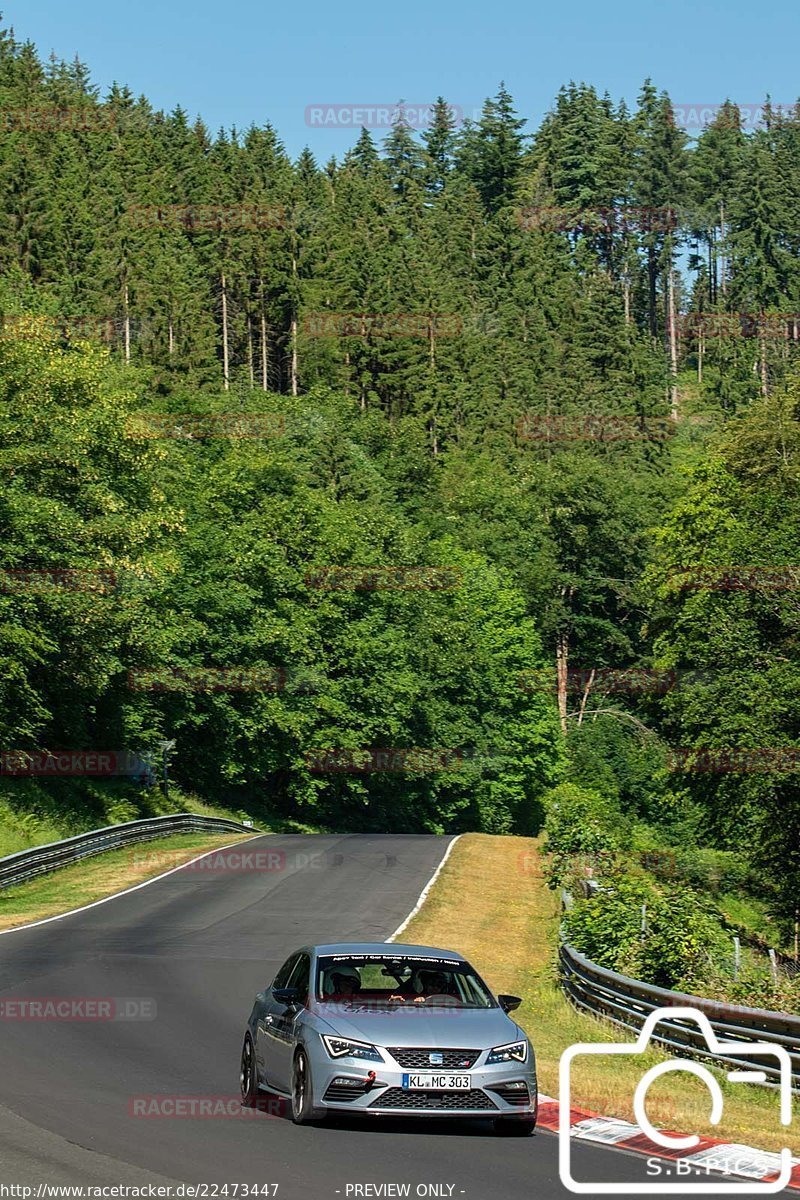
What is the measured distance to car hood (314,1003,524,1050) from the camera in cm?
1187

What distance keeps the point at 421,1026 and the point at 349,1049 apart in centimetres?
68

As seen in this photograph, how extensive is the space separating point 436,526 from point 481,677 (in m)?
21.3

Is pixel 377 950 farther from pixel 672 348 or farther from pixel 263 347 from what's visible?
pixel 672 348

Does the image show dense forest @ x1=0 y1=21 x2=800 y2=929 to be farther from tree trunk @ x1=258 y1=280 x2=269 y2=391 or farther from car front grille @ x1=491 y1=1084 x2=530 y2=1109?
car front grille @ x1=491 y1=1084 x2=530 y2=1109

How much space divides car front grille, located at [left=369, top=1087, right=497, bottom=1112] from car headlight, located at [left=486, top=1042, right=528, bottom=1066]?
1.07 feet

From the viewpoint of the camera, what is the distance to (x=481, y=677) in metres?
84.9

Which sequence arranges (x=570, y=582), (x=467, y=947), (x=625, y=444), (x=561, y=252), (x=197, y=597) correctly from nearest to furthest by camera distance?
(x=467, y=947) < (x=197, y=597) < (x=570, y=582) < (x=625, y=444) < (x=561, y=252)

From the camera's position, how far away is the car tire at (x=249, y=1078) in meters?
13.3

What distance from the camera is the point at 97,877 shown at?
4238cm

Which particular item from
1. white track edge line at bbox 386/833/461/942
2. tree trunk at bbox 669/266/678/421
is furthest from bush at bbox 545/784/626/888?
tree trunk at bbox 669/266/678/421

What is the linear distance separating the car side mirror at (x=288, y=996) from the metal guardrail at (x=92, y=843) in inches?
1091

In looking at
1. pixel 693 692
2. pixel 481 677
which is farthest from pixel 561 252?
pixel 693 692

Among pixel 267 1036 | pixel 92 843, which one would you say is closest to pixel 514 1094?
pixel 267 1036

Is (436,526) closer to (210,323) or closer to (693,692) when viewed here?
(210,323)
